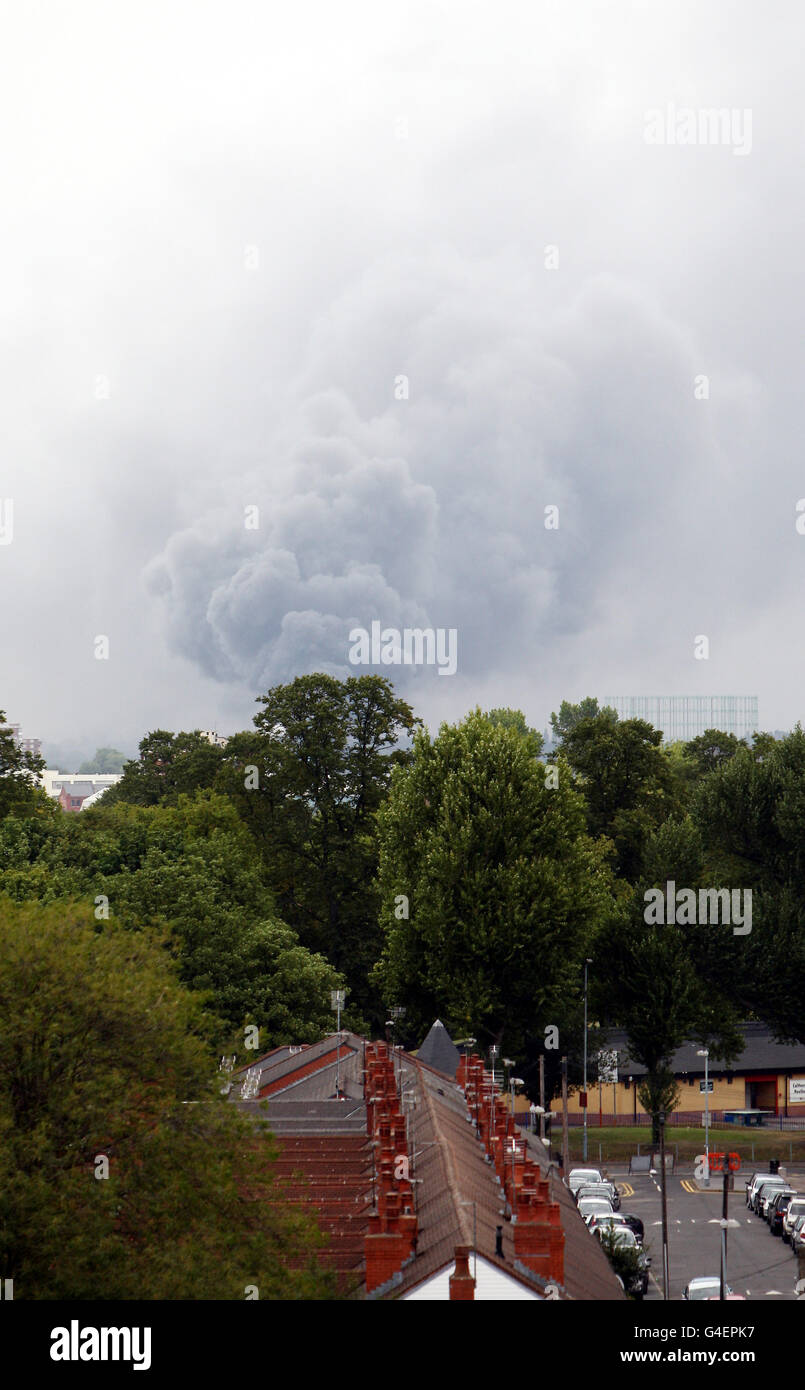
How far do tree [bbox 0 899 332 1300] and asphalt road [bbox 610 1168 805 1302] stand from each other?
2515 cm

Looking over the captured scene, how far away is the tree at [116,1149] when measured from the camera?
20.7 metres

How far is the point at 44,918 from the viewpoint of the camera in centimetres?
2486

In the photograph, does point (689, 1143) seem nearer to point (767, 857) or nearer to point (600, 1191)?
point (767, 857)

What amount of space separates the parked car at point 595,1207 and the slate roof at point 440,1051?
787 centimetres

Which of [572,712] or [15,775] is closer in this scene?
[15,775]

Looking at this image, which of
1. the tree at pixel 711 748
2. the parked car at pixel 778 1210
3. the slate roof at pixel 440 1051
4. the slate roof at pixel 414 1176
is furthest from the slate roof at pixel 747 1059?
the tree at pixel 711 748

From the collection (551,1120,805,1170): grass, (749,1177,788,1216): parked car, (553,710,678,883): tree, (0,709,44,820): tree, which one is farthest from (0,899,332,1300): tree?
(553,710,678,883): tree

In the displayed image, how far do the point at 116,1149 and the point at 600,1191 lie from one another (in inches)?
1571

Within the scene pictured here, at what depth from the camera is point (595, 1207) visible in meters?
52.8

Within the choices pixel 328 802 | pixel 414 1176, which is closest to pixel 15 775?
pixel 328 802

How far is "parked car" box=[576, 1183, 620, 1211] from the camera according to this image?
5688 cm

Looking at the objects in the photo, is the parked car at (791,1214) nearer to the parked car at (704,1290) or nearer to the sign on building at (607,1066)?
the parked car at (704,1290)
